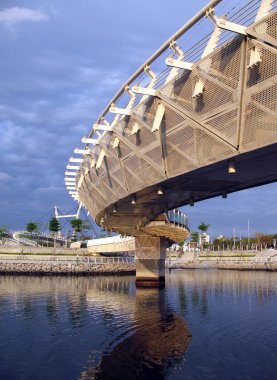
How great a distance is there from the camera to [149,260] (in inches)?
2574

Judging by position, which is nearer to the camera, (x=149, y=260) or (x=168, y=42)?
(x=168, y=42)

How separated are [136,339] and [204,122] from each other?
50.9 feet

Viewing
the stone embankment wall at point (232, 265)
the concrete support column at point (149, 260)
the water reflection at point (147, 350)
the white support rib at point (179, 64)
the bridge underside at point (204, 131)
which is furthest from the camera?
the stone embankment wall at point (232, 265)

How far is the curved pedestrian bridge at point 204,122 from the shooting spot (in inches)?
640

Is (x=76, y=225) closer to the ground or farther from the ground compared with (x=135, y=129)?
farther from the ground

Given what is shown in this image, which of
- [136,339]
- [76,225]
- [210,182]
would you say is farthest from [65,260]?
[210,182]

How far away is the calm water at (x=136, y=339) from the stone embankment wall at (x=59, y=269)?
4379cm

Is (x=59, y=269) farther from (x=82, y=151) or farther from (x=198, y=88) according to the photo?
(x=198, y=88)

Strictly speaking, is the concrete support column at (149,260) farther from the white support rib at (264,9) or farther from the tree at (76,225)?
the tree at (76,225)

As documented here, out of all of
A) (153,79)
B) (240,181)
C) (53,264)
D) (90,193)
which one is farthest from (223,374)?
(53,264)

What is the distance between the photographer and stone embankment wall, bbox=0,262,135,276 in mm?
90188

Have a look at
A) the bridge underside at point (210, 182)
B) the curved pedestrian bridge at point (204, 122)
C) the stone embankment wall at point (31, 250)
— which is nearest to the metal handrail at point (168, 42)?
the curved pedestrian bridge at point (204, 122)

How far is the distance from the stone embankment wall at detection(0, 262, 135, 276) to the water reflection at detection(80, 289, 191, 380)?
2149 inches

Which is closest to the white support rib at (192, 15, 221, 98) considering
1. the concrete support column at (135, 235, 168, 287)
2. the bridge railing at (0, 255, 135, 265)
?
the concrete support column at (135, 235, 168, 287)
